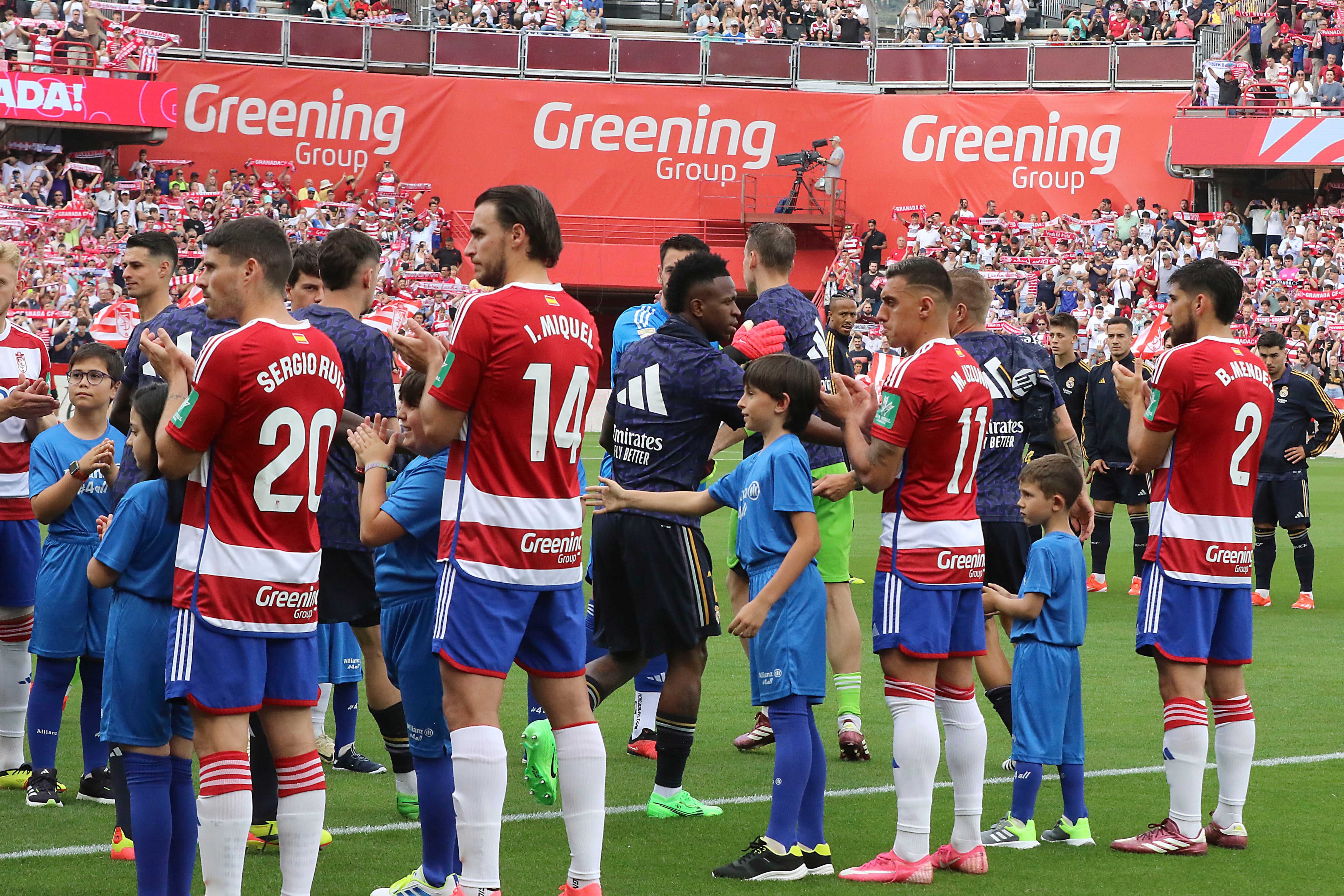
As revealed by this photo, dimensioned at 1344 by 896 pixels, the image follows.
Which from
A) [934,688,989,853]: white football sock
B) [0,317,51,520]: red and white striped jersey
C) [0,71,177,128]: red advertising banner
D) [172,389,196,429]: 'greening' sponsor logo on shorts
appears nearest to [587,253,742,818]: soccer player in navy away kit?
[934,688,989,853]: white football sock

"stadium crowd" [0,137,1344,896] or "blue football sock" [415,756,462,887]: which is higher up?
"stadium crowd" [0,137,1344,896]

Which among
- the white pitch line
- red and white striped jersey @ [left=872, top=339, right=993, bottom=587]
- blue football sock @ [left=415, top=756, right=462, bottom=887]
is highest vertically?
red and white striped jersey @ [left=872, top=339, right=993, bottom=587]

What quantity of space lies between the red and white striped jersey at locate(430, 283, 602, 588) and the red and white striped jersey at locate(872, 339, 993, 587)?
1.25 metres

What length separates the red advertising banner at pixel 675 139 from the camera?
36.4 metres

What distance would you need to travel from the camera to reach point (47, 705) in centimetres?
609

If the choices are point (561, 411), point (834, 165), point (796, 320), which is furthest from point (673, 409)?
point (834, 165)

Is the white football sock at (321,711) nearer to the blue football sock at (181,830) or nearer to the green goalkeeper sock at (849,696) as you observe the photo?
the blue football sock at (181,830)

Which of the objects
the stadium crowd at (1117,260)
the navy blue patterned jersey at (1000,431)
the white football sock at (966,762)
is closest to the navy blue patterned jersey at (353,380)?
the white football sock at (966,762)

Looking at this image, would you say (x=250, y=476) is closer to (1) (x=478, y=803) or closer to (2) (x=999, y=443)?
(1) (x=478, y=803)

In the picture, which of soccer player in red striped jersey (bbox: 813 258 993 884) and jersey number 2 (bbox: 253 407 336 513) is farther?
soccer player in red striped jersey (bbox: 813 258 993 884)

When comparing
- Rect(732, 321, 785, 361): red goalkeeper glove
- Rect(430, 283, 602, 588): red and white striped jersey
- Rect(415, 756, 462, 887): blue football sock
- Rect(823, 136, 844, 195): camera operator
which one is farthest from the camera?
Rect(823, 136, 844, 195): camera operator

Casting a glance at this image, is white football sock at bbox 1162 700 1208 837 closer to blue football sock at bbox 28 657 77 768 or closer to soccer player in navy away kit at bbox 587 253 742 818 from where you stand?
soccer player in navy away kit at bbox 587 253 742 818

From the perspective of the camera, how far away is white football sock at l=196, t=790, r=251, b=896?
419 centimetres

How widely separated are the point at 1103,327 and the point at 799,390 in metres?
28.5
